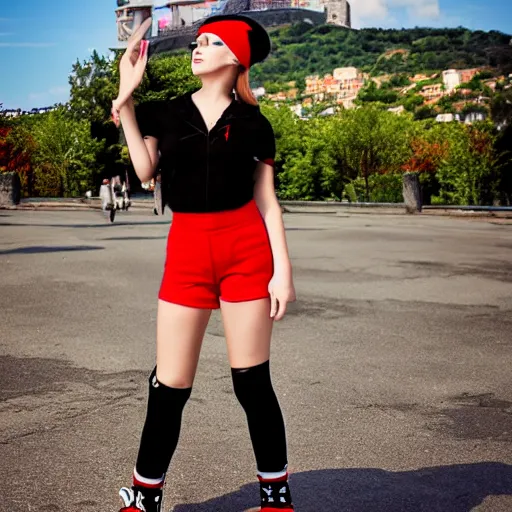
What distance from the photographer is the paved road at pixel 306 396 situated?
3.89m

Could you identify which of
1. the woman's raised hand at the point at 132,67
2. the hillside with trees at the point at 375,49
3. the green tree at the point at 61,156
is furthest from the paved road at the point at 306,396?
the hillside with trees at the point at 375,49

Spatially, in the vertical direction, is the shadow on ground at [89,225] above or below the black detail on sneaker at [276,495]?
below

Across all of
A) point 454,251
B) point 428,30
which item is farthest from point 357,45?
point 454,251

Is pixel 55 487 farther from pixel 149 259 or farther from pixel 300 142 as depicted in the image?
pixel 300 142

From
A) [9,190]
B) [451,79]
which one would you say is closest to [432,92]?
[451,79]

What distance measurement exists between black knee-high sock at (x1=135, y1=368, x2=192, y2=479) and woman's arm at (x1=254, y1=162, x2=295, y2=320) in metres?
0.44

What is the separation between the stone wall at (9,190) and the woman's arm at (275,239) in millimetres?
36756

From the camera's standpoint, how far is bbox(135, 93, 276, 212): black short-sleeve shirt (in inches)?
118

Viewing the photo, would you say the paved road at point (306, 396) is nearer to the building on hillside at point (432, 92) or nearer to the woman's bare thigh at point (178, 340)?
the woman's bare thigh at point (178, 340)

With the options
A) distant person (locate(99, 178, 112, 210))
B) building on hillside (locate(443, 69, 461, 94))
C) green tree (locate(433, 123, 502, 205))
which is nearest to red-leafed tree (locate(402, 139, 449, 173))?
green tree (locate(433, 123, 502, 205))

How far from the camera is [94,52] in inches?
2857

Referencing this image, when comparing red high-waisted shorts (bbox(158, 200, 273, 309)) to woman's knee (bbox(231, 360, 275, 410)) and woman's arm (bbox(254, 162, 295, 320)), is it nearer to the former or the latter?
woman's arm (bbox(254, 162, 295, 320))

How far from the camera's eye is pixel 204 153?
3.02 m

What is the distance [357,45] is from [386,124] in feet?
449
